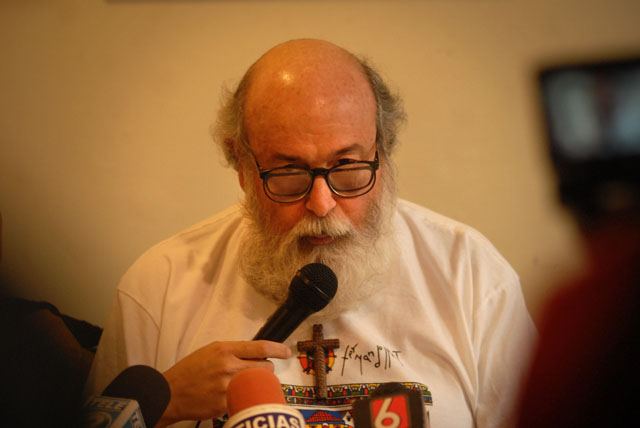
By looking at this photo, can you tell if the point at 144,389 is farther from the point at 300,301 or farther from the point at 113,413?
the point at 300,301

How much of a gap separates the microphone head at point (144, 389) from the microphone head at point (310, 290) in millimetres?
339

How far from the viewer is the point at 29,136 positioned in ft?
6.70

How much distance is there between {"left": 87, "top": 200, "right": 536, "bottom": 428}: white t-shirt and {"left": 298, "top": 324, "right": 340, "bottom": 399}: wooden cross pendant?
34 millimetres

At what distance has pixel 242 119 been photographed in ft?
5.77

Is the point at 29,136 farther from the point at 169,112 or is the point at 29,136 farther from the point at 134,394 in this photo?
the point at 134,394

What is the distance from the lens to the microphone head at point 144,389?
1.02m

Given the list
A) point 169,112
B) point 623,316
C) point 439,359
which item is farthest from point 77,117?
point 623,316

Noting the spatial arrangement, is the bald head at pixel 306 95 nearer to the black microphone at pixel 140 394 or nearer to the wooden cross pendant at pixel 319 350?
the wooden cross pendant at pixel 319 350

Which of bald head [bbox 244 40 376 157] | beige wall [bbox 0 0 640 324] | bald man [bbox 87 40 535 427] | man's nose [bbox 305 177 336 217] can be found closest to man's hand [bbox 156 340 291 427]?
bald man [bbox 87 40 535 427]

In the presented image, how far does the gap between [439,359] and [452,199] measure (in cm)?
89

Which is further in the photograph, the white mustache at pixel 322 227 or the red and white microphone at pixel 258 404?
the white mustache at pixel 322 227

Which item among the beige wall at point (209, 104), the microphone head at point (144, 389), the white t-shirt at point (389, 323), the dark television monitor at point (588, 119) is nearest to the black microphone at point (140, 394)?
the microphone head at point (144, 389)
